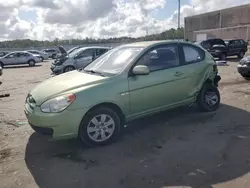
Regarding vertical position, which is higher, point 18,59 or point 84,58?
point 84,58

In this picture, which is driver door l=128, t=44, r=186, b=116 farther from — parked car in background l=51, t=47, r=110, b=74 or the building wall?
the building wall

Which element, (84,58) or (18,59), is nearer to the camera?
(84,58)

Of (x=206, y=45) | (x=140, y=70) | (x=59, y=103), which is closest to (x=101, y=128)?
(x=59, y=103)

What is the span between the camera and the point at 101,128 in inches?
183

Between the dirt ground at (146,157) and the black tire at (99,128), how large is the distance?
0.13 m

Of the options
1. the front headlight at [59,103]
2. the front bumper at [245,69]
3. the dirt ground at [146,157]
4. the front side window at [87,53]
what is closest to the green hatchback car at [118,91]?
the front headlight at [59,103]

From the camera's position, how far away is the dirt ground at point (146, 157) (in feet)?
11.7

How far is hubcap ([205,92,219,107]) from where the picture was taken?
6336 mm

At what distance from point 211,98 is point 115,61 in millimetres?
2554

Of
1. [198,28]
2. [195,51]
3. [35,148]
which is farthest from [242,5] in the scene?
[35,148]

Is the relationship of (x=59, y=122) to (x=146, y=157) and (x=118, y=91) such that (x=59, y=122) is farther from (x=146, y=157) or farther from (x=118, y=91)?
(x=146, y=157)

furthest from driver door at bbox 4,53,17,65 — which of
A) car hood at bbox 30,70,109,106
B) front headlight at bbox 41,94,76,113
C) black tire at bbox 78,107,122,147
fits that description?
black tire at bbox 78,107,122,147

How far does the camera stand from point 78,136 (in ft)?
14.9

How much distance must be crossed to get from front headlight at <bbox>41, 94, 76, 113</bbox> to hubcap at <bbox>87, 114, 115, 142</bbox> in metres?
0.52
